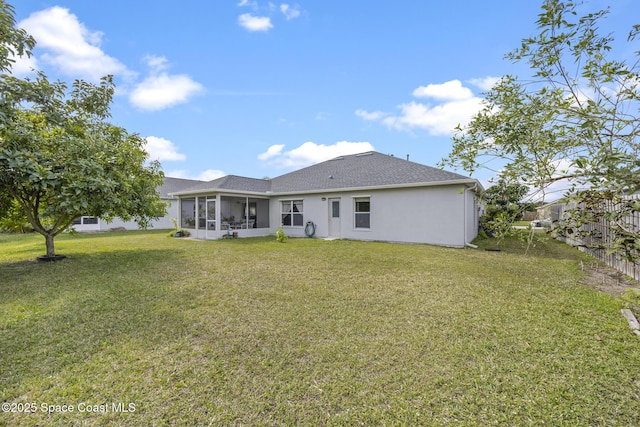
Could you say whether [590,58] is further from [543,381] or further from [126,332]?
[126,332]

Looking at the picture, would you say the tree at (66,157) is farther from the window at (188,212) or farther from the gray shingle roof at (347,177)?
the window at (188,212)

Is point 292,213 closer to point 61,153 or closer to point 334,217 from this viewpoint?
point 334,217

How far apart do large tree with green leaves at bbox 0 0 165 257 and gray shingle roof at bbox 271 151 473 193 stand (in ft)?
24.5

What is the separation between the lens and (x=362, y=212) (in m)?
12.8

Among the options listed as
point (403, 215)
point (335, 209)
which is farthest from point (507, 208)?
point (335, 209)

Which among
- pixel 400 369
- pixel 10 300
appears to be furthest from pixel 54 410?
pixel 10 300

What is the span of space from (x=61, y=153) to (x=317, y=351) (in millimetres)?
8226

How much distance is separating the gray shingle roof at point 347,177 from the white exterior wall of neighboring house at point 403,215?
41 cm

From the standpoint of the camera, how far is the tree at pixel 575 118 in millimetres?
1658

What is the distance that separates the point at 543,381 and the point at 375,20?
26.5ft

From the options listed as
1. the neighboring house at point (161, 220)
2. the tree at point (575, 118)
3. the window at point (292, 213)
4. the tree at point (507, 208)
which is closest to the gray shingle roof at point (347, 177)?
the window at point (292, 213)

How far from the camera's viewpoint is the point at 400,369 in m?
2.61

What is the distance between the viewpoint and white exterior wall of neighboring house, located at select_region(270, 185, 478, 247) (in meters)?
10.6

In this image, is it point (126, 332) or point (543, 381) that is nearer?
point (543, 381)
